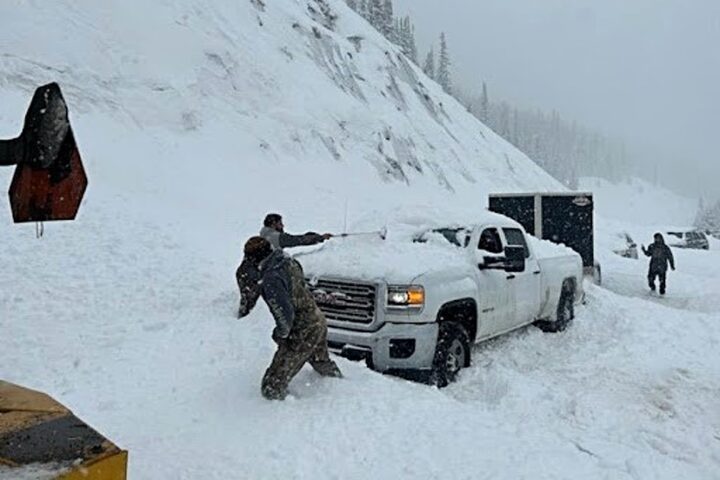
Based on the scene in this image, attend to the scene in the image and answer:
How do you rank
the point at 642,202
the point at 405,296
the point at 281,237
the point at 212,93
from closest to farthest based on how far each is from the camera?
the point at 405,296, the point at 281,237, the point at 212,93, the point at 642,202

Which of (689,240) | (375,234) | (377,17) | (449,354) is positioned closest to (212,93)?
(375,234)

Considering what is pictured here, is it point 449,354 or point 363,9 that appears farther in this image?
point 363,9

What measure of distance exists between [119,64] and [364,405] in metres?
20.0

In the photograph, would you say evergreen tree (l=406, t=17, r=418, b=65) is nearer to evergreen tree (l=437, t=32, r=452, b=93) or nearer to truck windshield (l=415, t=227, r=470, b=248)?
evergreen tree (l=437, t=32, r=452, b=93)

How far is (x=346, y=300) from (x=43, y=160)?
4.65 m

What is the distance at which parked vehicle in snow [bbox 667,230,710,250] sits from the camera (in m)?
37.8

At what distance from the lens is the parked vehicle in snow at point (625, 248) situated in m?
28.2

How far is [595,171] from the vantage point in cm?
16125

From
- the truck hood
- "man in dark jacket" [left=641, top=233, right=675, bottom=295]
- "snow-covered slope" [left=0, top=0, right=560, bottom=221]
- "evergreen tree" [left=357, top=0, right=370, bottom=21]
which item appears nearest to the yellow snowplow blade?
the truck hood

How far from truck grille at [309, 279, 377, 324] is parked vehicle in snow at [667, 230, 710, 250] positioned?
115 ft

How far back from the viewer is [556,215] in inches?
661

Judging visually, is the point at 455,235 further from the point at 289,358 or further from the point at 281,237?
the point at 289,358

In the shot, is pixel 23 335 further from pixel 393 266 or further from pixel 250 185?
pixel 250 185

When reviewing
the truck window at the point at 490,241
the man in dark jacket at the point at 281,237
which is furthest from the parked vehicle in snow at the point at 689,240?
the man in dark jacket at the point at 281,237
